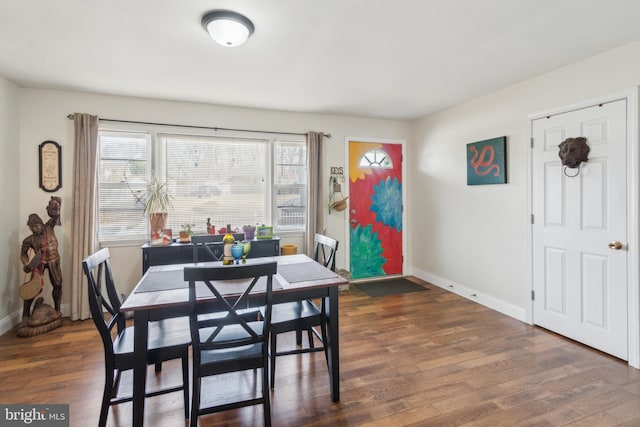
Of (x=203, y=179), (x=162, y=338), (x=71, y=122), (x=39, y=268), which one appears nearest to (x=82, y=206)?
(x=39, y=268)

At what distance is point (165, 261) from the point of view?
11.4 ft

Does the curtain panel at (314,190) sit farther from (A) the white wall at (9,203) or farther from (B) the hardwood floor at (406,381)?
(A) the white wall at (9,203)

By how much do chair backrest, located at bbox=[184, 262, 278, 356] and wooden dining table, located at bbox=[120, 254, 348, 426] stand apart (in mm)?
94

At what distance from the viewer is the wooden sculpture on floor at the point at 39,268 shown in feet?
9.98

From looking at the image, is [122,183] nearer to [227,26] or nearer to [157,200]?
[157,200]

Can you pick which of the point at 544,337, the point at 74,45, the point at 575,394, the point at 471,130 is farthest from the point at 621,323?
the point at 74,45

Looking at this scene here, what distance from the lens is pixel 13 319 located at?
10.6ft

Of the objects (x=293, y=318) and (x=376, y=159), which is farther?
(x=376, y=159)

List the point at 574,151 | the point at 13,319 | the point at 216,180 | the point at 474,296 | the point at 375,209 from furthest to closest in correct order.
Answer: the point at 375,209, the point at 216,180, the point at 474,296, the point at 13,319, the point at 574,151

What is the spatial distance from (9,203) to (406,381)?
13.4 feet

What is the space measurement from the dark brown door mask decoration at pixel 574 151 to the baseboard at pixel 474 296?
1.56 metres

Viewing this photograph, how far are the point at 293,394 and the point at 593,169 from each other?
3041mm

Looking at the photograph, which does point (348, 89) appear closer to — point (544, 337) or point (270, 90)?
point (270, 90)

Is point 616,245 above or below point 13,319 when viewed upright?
above
